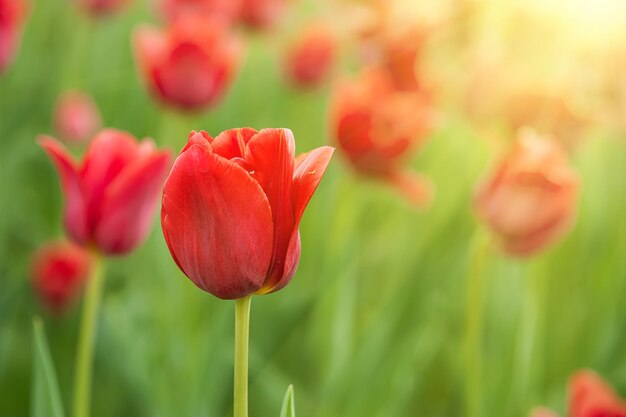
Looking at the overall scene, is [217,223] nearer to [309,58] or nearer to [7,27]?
[7,27]

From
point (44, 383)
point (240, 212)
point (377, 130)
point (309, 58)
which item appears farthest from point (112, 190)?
point (309, 58)

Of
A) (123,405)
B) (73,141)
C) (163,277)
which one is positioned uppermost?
(73,141)

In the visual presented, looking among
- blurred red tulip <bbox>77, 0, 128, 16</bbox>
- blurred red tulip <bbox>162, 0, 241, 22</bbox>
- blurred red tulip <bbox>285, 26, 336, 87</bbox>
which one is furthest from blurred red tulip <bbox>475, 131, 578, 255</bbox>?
blurred red tulip <bbox>77, 0, 128, 16</bbox>

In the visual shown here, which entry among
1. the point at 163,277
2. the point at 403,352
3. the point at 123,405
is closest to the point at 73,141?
the point at 163,277

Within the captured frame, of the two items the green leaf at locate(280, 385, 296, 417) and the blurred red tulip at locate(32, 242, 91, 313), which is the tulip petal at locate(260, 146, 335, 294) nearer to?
the green leaf at locate(280, 385, 296, 417)

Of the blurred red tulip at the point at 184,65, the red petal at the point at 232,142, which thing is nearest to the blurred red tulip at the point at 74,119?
the blurred red tulip at the point at 184,65

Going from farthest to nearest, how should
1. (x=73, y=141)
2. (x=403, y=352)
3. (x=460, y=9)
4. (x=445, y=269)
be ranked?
(x=460, y=9) < (x=73, y=141) < (x=445, y=269) < (x=403, y=352)

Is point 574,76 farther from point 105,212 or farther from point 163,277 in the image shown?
point 105,212
